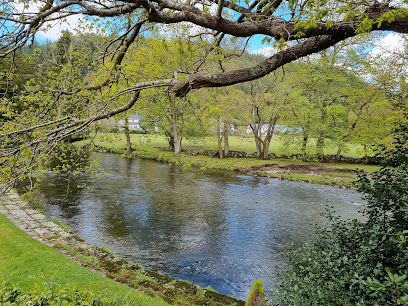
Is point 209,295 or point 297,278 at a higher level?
point 297,278

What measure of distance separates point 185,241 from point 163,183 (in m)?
9.49

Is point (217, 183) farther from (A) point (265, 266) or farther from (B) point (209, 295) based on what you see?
(B) point (209, 295)

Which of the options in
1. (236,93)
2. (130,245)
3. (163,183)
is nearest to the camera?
(130,245)

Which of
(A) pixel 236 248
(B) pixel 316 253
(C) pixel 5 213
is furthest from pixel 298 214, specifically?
(C) pixel 5 213

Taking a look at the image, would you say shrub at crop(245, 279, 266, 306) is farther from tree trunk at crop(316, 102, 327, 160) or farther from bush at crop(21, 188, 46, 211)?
tree trunk at crop(316, 102, 327, 160)

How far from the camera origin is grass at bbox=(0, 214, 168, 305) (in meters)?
5.97

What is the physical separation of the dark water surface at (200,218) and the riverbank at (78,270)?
80 centimetres

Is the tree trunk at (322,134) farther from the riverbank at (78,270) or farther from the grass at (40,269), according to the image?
the grass at (40,269)

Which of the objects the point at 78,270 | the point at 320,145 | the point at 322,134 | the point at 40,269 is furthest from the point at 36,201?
the point at 322,134

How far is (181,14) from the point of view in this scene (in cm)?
454

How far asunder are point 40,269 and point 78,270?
0.86m

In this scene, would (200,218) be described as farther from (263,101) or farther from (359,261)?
(263,101)

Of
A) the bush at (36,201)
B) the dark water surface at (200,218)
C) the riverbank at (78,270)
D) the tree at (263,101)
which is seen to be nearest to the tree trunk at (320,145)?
the tree at (263,101)

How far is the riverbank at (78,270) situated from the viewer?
6.20m
